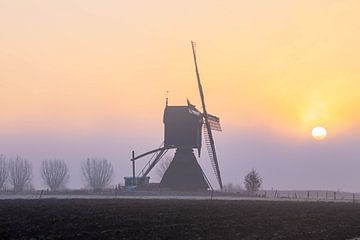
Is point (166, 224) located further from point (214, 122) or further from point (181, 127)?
point (214, 122)

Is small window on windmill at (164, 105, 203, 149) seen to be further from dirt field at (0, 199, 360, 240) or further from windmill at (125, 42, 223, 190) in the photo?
dirt field at (0, 199, 360, 240)

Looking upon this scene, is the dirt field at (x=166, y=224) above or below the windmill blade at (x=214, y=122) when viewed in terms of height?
below

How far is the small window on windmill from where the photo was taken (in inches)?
3905

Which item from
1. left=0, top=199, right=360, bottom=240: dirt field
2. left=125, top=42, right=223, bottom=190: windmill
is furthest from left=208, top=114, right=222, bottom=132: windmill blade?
left=0, top=199, right=360, bottom=240: dirt field

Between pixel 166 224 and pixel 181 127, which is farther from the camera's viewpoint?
pixel 181 127

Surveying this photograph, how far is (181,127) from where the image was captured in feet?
326

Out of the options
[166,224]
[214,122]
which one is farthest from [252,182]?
[166,224]

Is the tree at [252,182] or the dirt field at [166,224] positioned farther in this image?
the tree at [252,182]

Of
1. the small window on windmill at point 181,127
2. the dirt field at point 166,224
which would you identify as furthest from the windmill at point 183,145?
the dirt field at point 166,224

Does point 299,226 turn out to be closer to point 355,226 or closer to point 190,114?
point 355,226

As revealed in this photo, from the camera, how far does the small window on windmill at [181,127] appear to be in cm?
9919

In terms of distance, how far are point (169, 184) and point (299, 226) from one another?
6328cm

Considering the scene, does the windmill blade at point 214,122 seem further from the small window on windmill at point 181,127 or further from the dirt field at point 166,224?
the dirt field at point 166,224

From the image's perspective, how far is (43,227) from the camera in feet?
103
